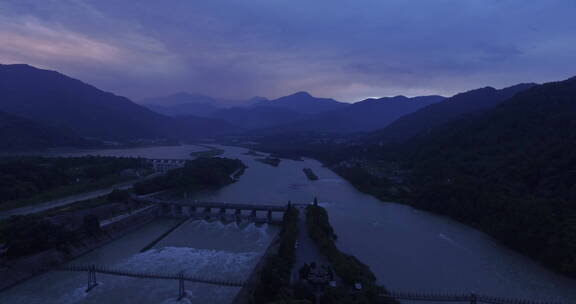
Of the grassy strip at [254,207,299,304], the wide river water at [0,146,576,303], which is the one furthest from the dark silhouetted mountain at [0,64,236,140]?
the grassy strip at [254,207,299,304]

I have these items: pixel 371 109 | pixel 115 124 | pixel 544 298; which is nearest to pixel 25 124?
pixel 115 124

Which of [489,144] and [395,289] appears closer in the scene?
[395,289]

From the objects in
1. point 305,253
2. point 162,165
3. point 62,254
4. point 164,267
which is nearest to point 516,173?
point 305,253

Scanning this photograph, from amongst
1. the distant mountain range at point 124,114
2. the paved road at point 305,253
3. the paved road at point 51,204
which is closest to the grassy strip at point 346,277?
the paved road at point 305,253

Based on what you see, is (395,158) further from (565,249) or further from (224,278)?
(224,278)

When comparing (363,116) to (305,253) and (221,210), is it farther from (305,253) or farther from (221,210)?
(305,253)

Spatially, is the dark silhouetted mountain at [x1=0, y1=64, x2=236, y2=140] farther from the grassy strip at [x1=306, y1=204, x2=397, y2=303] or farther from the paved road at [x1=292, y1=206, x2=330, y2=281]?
the grassy strip at [x1=306, y1=204, x2=397, y2=303]
